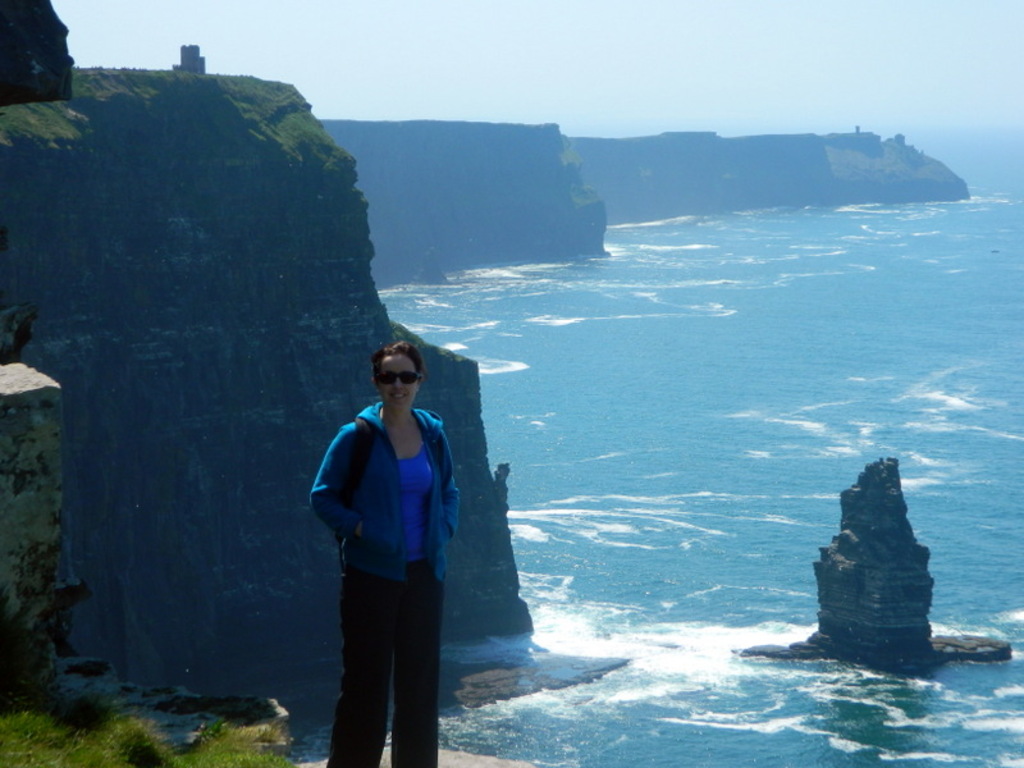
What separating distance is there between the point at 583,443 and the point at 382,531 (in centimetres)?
11184

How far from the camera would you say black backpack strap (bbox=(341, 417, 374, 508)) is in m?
10.6

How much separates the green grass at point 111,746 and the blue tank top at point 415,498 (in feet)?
6.13

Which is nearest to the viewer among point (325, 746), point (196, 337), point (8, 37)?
point (8, 37)

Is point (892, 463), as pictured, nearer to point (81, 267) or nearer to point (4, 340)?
point (81, 267)

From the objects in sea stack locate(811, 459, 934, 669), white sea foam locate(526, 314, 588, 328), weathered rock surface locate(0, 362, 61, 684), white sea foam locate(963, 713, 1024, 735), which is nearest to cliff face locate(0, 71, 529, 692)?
sea stack locate(811, 459, 934, 669)

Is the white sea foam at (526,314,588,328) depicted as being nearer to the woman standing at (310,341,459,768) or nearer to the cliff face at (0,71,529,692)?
the cliff face at (0,71,529,692)

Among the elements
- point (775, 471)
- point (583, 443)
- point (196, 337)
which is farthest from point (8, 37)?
point (583, 443)

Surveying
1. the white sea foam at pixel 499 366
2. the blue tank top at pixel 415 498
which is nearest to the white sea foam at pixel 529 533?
the white sea foam at pixel 499 366

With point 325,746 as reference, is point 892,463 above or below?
above

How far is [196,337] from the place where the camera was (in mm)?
70875

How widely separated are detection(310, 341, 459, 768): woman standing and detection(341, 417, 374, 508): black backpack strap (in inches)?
0.6

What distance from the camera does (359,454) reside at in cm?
1059

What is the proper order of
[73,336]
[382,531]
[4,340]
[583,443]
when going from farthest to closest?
[583,443], [73,336], [4,340], [382,531]

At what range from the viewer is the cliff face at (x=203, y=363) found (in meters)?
65.0
